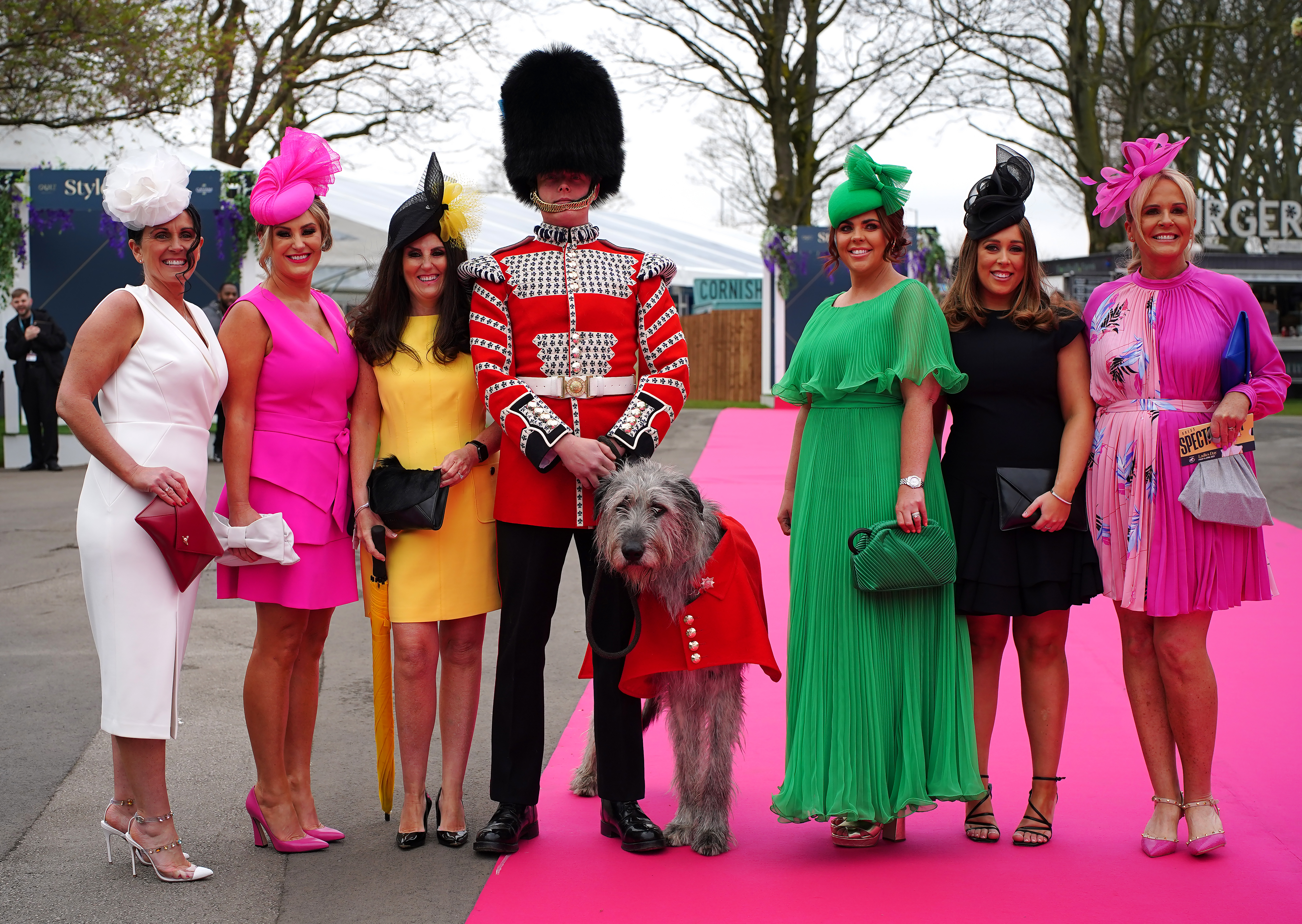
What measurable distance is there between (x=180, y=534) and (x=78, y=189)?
11699 mm

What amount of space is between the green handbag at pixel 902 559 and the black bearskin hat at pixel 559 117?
1.39 m

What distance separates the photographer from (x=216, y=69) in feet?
51.7

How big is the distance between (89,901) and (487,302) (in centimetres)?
193

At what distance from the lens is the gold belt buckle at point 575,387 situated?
329cm

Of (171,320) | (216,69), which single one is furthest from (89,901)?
(216,69)

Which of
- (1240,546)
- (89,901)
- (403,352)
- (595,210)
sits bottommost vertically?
(89,901)

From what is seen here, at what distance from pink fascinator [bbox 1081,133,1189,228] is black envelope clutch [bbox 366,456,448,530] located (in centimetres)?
207

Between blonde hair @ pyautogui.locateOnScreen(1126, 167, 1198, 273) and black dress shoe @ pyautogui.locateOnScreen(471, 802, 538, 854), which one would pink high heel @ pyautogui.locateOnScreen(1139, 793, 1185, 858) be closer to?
blonde hair @ pyautogui.locateOnScreen(1126, 167, 1198, 273)

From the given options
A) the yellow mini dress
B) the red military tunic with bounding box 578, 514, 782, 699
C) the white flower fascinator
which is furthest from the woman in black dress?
the white flower fascinator

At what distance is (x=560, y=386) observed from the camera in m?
3.29

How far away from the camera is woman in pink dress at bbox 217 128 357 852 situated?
10.5 ft

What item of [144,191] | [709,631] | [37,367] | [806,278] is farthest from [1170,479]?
[806,278]

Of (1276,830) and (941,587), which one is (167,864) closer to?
(941,587)

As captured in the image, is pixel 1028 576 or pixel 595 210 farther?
pixel 595 210
